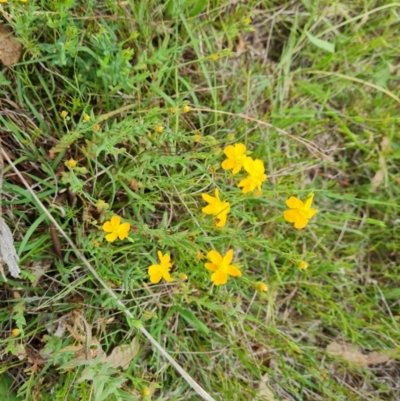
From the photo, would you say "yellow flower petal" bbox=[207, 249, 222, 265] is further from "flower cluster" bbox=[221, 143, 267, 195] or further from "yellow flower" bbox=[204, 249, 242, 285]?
"flower cluster" bbox=[221, 143, 267, 195]

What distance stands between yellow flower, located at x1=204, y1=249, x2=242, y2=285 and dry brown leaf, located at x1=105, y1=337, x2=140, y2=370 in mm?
448

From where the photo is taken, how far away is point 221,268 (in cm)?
150

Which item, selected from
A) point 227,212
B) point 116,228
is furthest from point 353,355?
point 116,228

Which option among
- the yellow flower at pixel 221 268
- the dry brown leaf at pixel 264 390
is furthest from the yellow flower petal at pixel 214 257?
the dry brown leaf at pixel 264 390

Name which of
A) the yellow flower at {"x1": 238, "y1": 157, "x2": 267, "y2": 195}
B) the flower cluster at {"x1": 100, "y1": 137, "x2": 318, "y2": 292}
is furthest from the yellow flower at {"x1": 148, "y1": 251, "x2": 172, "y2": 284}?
the yellow flower at {"x1": 238, "y1": 157, "x2": 267, "y2": 195}

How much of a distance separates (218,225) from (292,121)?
73 cm

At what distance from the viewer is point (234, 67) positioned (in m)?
2.05

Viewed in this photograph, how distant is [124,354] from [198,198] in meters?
0.58

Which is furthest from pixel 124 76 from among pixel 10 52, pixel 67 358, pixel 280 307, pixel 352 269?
pixel 352 269

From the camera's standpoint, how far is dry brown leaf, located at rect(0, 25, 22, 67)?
64.0 inches

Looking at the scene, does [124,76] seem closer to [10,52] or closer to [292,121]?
[10,52]

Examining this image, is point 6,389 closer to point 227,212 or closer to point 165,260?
point 165,260

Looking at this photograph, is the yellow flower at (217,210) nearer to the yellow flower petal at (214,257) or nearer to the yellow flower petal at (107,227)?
the yellow flower petal at (214,257)

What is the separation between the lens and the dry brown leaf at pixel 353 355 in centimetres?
207
